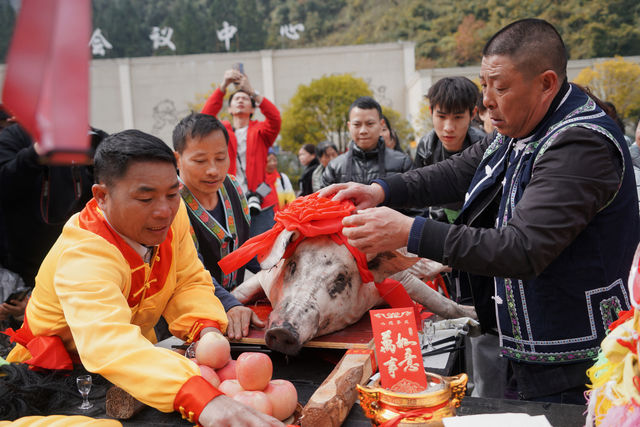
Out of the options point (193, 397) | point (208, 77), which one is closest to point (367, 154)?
point (193, 397)

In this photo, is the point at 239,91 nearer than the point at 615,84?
Yes

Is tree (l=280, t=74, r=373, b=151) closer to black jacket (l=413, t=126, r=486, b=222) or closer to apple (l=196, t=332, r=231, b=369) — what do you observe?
black jacket (l=413, t=126, r=486, b=222)

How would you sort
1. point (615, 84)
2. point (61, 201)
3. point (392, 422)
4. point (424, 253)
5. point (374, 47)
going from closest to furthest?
point (392, 422), point (424, 253), point (61, 201), point (615, 84), point (374, 47)

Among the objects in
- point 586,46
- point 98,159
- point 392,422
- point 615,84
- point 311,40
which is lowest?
point 392,422

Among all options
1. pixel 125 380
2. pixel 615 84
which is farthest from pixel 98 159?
pixel 615 84

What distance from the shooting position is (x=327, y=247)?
8.32ft

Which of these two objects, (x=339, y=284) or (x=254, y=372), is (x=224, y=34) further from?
(x=254, y=372)

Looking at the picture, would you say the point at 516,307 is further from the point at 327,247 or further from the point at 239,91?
the point at 239,91

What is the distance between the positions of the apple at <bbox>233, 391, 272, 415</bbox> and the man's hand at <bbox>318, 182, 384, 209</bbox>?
1173mm

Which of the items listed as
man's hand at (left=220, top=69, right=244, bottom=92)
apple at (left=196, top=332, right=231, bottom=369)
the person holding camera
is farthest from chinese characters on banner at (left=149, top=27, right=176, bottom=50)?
apple at (left=196, top=332, right=231, bottom=369)

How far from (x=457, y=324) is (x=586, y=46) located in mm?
35699

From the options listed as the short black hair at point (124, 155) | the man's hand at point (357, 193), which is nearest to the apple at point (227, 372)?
the short black hair at point (124, 155)

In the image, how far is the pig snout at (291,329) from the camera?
84.8 inches

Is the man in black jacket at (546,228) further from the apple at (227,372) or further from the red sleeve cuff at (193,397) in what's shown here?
the red sleeve cuff at (193,397)
